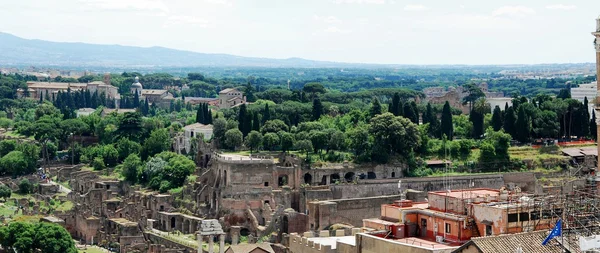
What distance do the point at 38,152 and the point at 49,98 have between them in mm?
65342

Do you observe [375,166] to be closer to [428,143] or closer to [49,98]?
[428,143]

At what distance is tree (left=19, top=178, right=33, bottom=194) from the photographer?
87.4m

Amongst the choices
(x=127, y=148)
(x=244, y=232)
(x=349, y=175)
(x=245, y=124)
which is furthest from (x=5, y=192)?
(x=349, y=175)

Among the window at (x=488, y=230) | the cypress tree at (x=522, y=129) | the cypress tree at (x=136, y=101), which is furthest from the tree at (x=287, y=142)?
the cypress tree at (x=136, y=101)

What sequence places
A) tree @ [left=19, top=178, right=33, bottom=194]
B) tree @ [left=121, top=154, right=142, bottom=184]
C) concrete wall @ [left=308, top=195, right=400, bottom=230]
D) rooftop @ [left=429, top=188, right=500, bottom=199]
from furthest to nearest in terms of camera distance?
tree @ [left=19, top=178, right=33, bottom=194] < tree @ [left=121, top=154, right=142, bottom=184] < concrete wall @ [left=308, top=195, right=400, bottom=230] < rooftop @ [left=429, top=188, right=500, bottom=199]

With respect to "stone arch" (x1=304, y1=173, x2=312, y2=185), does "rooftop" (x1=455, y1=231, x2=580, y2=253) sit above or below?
above

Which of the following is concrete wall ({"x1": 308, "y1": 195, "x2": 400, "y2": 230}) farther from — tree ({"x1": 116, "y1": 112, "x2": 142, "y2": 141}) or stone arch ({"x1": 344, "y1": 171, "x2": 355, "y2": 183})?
tree ({"x1": 116, "y1": 112, "x2": 142, "y2": 141})

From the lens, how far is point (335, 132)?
78.1 meters

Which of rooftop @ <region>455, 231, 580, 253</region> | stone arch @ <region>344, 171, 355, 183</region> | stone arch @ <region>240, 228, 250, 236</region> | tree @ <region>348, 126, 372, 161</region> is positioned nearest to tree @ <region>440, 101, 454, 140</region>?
tree @ <region>348, 126, 372, 161</region>

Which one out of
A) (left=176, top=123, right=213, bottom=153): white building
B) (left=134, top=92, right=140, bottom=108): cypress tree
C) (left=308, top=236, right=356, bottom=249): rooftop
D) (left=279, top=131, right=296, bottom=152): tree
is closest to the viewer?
(left=308, top=236, right=356, bottom=249): rooftop

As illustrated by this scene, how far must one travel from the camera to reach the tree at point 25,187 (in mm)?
87375

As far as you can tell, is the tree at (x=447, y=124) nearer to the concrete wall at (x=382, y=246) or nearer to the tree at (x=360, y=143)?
the tree at (x=360, y=143)

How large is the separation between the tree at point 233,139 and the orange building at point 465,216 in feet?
146

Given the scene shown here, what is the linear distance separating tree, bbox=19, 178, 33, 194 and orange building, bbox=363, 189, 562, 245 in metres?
55.1
